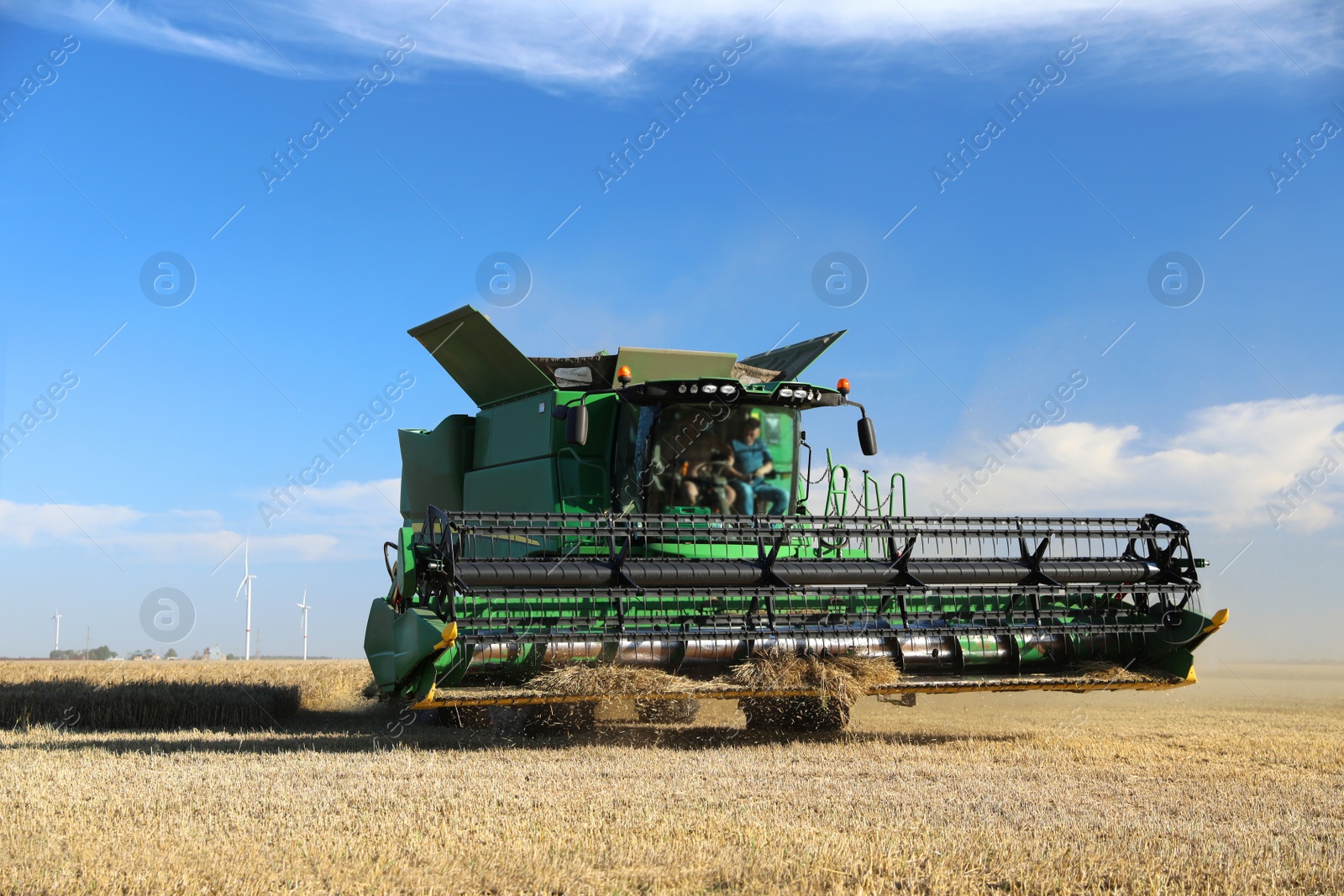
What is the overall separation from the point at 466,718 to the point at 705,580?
127 inches

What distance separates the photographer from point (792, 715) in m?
8.66

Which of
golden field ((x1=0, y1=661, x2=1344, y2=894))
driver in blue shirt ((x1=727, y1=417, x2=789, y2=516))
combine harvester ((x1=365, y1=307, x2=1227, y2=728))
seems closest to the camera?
golden field ((x1=0, y1=661, x2=1344, y2=894))

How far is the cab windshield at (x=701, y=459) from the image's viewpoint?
356 inches

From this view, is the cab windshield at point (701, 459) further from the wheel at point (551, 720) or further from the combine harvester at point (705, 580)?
the wheel at point (551, 720)

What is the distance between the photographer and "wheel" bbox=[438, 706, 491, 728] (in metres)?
10.0

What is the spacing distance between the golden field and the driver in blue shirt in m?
1.89

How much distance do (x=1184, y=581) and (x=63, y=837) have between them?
24.9 feet

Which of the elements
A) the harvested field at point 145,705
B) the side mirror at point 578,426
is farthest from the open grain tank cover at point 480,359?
the harvested field at point 145,705

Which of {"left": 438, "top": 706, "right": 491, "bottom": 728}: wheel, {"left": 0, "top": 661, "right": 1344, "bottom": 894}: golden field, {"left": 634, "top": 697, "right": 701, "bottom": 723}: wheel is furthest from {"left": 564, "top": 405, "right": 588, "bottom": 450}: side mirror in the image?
{"left": 634, "top": 697, "right": 701, "bottom": 723}: wheel

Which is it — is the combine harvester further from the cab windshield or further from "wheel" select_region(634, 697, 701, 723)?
"wheel" select_region(634, 697, 701, 723)

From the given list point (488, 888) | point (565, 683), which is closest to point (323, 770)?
point (565, 683)

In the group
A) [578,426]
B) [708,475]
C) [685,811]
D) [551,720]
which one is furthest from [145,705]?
[685,811]

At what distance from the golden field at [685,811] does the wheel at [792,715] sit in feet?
0.78

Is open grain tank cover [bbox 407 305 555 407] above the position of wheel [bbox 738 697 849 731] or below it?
above
